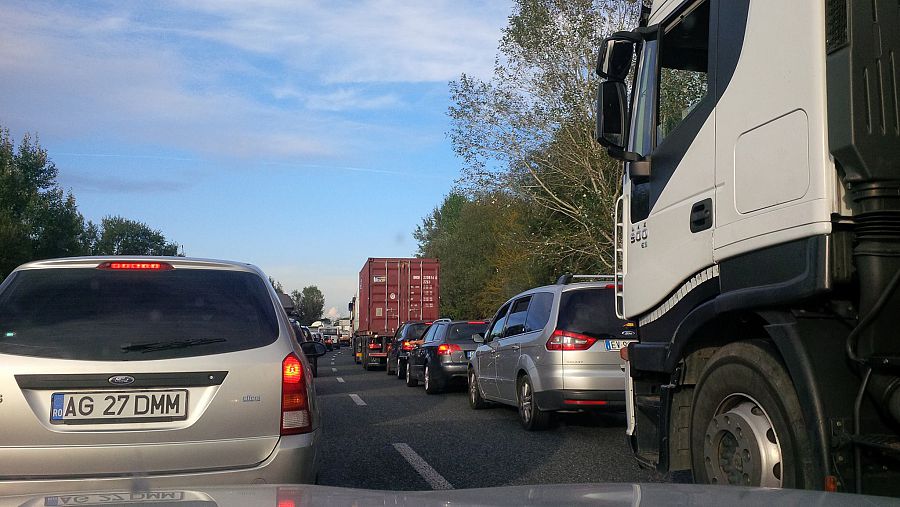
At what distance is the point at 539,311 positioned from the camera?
10.4m

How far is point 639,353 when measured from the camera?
16.8ft

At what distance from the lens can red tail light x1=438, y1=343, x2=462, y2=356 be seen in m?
16.1

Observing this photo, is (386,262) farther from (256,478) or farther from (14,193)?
(14,193)

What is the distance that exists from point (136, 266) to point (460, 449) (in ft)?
16.2

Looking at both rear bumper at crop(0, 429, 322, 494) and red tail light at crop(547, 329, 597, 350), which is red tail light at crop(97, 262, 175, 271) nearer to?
rear bumper at crop(0, 429, 322, 494)

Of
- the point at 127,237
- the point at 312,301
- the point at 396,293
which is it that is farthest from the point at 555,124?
the point at 312,301

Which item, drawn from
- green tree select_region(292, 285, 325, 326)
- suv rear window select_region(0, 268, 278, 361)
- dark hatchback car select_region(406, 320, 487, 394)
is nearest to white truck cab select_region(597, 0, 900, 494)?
suv rear window select_region(0, 268, 278, 361)

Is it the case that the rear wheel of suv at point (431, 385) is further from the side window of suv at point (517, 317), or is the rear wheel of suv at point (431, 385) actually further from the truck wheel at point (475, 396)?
the side window of suv at point (517, 317)

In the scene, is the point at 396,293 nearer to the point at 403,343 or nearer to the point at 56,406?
the point at 403,343

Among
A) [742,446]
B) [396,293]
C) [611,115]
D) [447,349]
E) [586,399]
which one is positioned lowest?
[586,399]

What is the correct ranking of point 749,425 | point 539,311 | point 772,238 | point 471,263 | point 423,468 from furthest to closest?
point 471,263
point 539,311
point 423,468
point 749,425
point 772,238

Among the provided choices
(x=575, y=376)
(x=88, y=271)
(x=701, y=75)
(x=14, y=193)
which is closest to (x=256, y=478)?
(x=88, y=271)

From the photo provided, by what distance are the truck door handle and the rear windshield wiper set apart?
8.19 feet

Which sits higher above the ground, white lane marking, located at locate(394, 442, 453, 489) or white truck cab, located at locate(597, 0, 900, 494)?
white truck cab, located at locate(597, 0, 900, 494)
